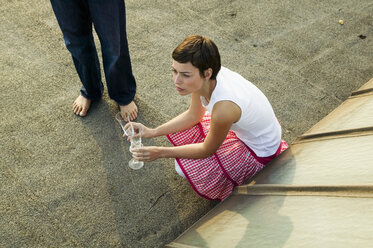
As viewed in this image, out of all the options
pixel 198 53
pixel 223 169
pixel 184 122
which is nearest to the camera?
pixel 198 53

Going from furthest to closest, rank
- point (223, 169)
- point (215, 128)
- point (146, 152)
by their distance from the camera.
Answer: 1. point (223, 169)
2. point (146, 152)
3. point (215, 128)

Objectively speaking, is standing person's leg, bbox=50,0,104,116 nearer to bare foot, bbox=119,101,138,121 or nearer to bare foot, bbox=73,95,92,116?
bare foot, bbox=73,95,92,116

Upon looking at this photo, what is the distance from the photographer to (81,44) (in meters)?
2.73

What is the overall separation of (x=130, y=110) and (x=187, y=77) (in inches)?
47.9

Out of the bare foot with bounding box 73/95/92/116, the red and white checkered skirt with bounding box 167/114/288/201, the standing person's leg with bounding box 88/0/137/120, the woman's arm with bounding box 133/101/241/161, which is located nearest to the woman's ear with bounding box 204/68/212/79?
the woman's arm with bounding box 133/101/241/161

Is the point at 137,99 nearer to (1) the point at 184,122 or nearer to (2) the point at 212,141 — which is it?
(1) the point at 184,122

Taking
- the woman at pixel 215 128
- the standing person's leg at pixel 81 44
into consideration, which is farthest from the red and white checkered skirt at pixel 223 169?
the standing person's leg at pixel 81 44

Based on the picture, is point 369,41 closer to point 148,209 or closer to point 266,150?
point 266,150

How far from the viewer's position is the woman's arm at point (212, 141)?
2.01 m

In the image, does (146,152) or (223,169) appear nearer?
(146,152)

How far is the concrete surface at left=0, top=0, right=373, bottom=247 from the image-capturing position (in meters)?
2.44

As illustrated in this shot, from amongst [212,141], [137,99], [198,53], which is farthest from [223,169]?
[137,99]

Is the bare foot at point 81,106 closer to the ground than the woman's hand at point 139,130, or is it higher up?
higher up

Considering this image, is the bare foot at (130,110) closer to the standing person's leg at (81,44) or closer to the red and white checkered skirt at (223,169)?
the standing person's leg at (81,44)
